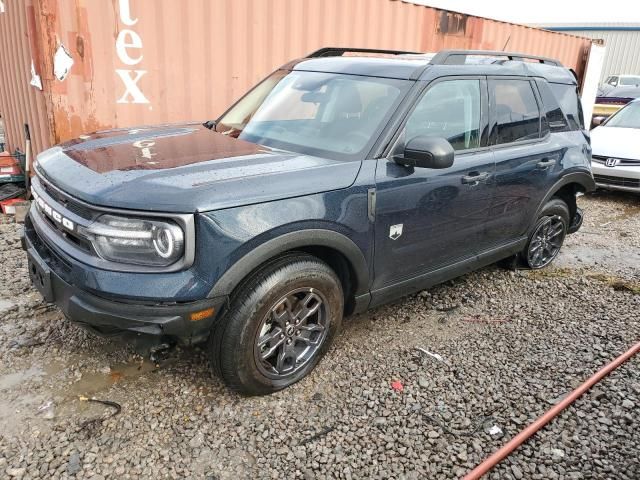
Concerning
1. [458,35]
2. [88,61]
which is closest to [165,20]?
[88,61]

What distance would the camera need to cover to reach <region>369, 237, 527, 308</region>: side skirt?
123 inches

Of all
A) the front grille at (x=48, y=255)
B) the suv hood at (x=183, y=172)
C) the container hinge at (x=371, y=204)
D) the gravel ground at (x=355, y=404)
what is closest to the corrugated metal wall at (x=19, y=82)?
the gravel ground at (x=355, y=404)

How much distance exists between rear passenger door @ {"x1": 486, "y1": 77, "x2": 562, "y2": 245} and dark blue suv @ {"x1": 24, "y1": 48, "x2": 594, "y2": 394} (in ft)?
0.05

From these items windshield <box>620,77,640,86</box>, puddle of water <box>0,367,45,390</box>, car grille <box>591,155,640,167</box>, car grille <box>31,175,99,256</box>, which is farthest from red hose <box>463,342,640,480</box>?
windshield <box>620,77,640,86</box>

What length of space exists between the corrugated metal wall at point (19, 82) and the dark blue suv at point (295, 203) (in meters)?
2.46

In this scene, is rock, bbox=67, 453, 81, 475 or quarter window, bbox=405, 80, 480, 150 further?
quarter window, bbox=405, 80, 480, 150

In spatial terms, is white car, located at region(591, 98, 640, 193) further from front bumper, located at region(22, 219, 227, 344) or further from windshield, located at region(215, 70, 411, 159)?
front bumper, located at region(22, 219, 227, 344)

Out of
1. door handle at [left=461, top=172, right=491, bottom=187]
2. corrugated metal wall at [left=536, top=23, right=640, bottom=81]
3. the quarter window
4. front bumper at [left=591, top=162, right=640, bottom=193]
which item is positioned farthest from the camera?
corrugated metal wall at [left=536, top=23, right=640, bottom=81]

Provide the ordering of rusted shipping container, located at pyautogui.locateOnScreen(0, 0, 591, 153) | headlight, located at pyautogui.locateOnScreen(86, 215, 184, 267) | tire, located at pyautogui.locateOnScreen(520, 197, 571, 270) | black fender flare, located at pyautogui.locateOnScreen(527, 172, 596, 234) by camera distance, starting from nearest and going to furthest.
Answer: headlight, located at pyautogui.locateOnScreen(86, 215, 184, 267) → black fender flare, located at pyautogui.locateOnScreen(527, 172, 596, 234) → tire, located at pyautogui.locateOnScreen(520, 197, 571, 270) → rusted shipping container, located at pyautogui.locateOnScreen(0, 0, 591, 153)

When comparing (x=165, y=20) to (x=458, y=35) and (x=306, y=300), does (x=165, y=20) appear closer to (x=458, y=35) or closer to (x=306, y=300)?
(x=306, y=300)

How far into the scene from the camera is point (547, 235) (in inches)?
183

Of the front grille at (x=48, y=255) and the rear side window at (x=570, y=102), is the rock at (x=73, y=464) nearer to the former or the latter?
the front grille at (x=48, y=255)

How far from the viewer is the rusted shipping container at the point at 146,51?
4723 mm

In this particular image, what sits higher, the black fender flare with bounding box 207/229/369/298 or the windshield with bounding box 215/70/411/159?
the windshield with bounding box 215/70/411/159
